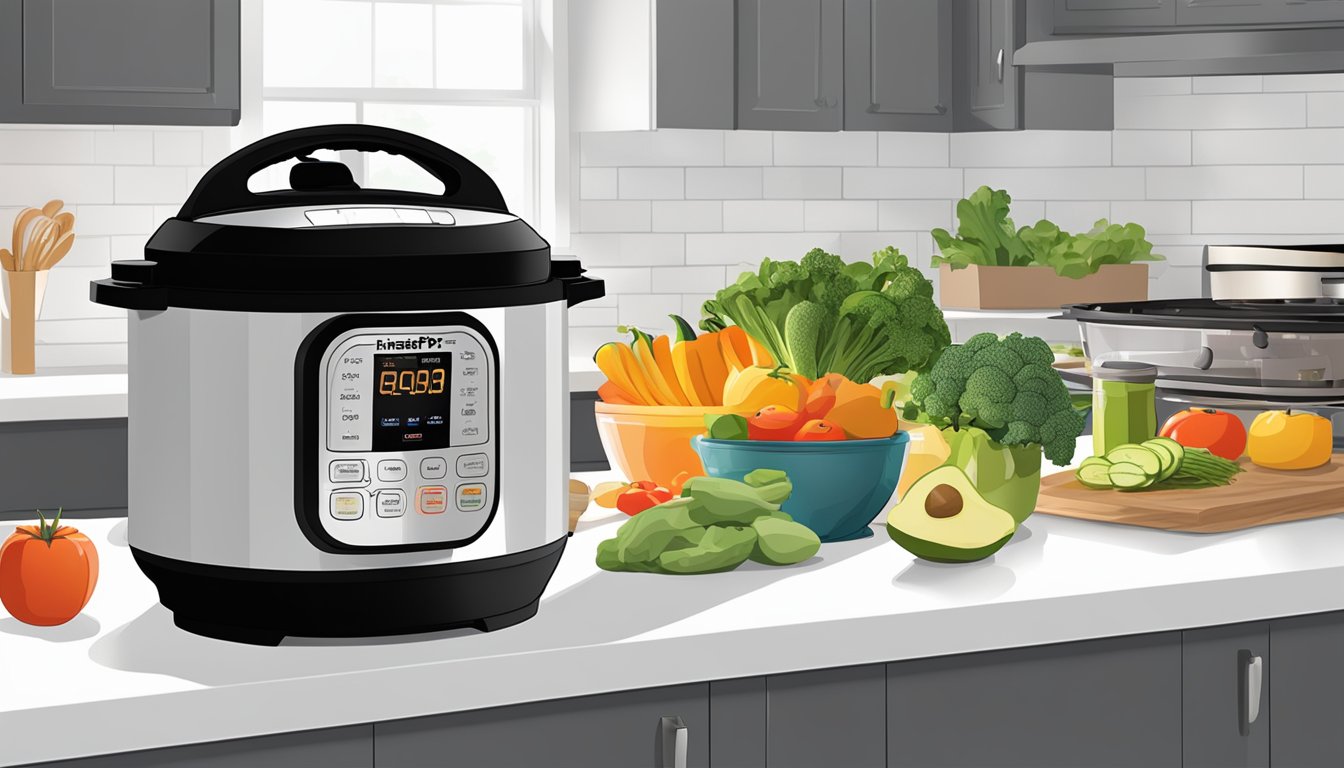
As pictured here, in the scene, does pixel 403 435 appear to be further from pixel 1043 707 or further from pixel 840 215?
pixel 840 215

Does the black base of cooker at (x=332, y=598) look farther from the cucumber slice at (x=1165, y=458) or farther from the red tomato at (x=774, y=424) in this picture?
the cucumber slice at (x=1165, y=458)

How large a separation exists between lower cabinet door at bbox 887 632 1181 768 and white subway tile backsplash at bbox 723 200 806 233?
3493 mm

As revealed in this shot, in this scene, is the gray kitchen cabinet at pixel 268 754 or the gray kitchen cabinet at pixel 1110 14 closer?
the gray kitchen cabinet at pixel 268 754

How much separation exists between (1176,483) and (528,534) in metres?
0.92

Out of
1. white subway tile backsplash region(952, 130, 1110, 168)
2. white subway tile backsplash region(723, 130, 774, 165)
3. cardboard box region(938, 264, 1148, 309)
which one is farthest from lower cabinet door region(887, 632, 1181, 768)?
white subway tile backsplash region(952, 130, 1110, 168)

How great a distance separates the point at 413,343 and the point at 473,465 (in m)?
0.11

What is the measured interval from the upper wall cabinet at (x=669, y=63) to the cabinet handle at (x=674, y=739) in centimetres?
323

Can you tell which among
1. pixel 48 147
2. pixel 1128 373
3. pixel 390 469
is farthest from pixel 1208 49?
pixel 390 469

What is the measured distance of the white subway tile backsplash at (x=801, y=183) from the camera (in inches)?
193

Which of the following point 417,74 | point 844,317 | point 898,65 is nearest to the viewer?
point 844,317

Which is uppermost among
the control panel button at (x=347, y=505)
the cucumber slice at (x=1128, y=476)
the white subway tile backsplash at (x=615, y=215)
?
the white subway tile backsplash at (x=615, y=215)

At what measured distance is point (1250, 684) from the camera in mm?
1493

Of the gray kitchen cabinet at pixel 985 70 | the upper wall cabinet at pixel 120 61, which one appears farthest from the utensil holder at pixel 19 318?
the gray kitchen cabinet at pixel 985 70

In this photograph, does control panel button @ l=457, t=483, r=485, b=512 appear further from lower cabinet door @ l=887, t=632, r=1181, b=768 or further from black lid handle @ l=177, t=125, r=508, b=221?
lower cabinet door @ l=887, t=632, r=1181, b=768
